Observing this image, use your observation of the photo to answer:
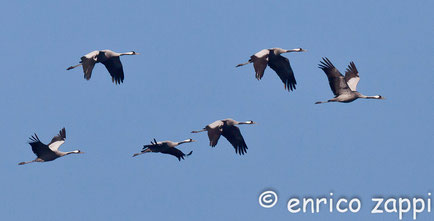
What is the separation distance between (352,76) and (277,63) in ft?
7.46

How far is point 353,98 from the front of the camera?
2445cm

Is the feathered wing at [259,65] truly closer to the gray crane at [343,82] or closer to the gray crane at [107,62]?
the gray crane at [343,82]

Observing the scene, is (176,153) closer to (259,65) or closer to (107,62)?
(107,62)

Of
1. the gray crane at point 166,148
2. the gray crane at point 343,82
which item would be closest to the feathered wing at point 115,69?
the gray crane at point 166,148

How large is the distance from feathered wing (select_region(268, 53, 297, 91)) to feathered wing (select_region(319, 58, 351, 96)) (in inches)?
66.0

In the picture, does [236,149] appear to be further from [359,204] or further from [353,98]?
[359,204]

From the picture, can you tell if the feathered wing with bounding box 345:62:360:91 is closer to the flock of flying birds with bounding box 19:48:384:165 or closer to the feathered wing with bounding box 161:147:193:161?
the flock of flying birds with bounding box 19:48:384:165

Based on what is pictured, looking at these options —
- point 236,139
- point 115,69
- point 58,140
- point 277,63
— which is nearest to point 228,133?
point 236,139

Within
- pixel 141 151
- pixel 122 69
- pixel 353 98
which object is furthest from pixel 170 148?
pixel 353 98

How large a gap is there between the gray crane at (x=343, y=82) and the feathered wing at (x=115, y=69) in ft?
20.9

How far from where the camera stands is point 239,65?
85.8ft

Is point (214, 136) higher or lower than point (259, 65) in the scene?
lower

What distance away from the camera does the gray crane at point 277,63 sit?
24.0 metres

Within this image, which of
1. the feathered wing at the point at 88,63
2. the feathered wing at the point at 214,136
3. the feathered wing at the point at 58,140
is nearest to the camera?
the feathered wing at the point at 214,136
